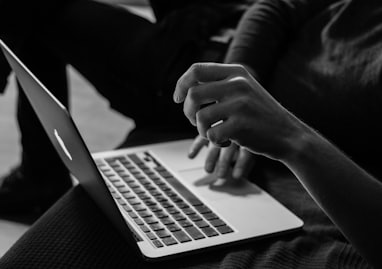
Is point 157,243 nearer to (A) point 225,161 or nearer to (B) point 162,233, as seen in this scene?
(B) point 162,233

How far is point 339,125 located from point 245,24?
12.1 inches

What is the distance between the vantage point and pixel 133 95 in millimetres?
1330

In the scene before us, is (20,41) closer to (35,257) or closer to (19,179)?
(19,179)

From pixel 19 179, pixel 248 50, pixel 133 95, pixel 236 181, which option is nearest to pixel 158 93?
pixel 133 95

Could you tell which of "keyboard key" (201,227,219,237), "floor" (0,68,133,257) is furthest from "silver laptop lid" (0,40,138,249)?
"floor" (0,68,133,257)

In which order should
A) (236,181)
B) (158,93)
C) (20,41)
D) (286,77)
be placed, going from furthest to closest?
(20,41), (158,93), (286,77), (236,181)

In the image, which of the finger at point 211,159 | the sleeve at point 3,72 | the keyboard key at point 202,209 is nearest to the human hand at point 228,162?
the finger at point 211,159

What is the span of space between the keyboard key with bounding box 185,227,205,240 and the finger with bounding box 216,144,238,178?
185 mm

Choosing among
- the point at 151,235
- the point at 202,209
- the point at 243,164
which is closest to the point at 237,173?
the point at 243,164

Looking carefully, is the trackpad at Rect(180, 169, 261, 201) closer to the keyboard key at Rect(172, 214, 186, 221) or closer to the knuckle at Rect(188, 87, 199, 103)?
the keyboard key at Rect(172, 214, 186, 221)

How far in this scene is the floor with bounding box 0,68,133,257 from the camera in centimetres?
194

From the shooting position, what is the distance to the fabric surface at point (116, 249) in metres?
0.78

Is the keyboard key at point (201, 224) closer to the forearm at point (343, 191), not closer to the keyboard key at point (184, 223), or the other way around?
the keyboard key at point (184, 223)

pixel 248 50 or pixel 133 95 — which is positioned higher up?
pixel 248 50
